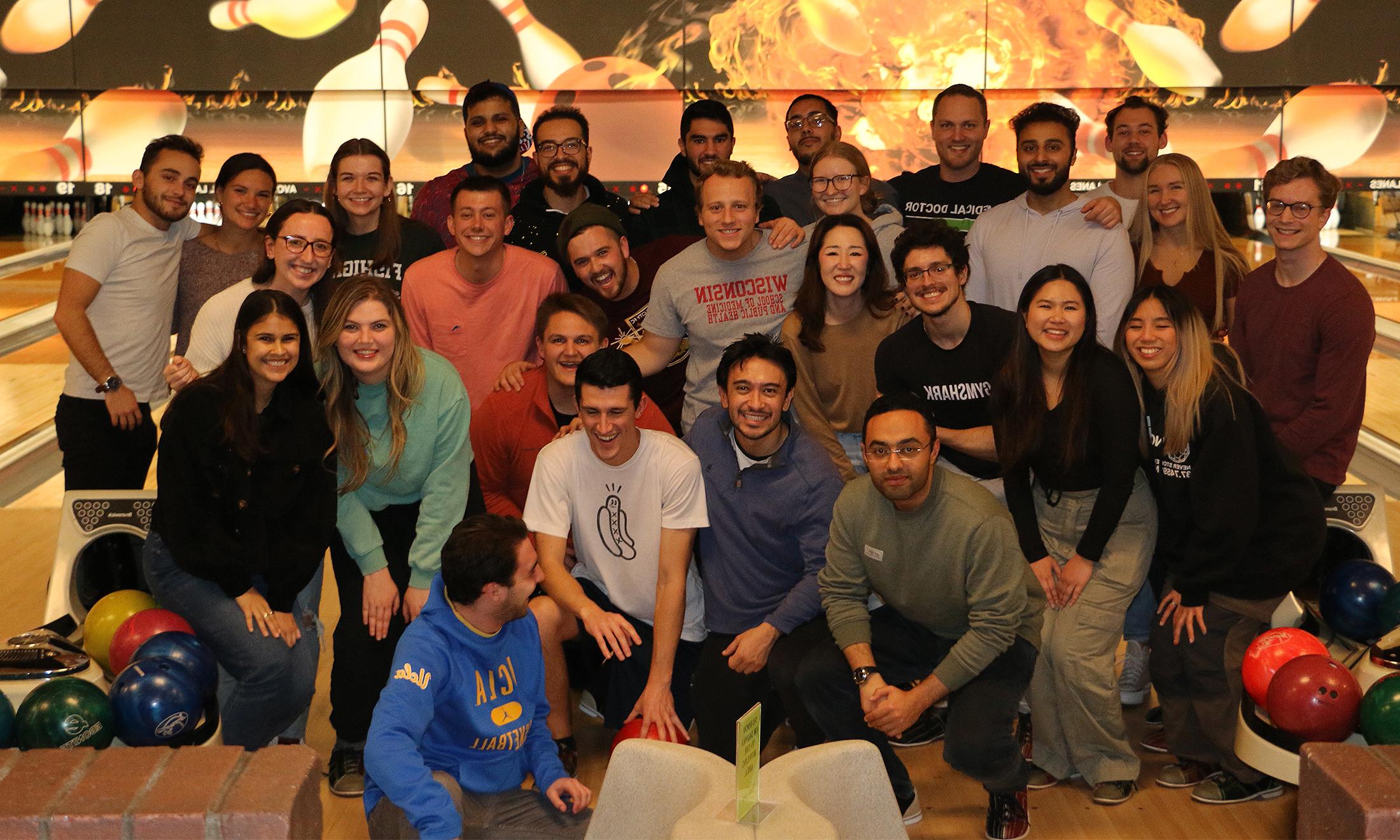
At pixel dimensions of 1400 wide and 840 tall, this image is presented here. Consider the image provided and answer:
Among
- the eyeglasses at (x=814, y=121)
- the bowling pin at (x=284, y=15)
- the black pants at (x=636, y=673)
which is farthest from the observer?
the bowling pin at (x=284, y=15)

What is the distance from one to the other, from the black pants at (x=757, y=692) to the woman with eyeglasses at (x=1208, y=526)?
70cm

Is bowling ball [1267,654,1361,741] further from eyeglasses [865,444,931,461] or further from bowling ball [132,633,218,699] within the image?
bowling ball [132,633,218,699]

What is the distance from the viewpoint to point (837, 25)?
19.8ft

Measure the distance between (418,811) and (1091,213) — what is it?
2.01 meters

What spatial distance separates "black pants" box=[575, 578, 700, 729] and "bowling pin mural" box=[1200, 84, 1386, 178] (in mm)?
4543

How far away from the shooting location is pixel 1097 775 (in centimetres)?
243

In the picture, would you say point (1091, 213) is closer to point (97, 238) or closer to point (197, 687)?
point (197, 687)

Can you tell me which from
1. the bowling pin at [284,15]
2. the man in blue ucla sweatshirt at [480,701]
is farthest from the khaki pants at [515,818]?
the bowling pin at [284,15]

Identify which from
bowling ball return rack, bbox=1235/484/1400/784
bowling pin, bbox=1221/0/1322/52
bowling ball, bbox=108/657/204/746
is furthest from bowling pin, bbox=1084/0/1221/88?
bowling ball, bbox=108/657/204/746

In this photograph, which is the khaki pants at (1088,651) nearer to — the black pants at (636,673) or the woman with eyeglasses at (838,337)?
the woman with eyeglasses at (838,337)

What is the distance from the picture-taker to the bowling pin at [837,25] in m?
6.02

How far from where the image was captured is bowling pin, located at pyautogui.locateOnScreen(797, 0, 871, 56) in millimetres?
6020

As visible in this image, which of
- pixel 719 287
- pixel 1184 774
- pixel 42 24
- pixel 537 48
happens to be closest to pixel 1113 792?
pixel 1184 774

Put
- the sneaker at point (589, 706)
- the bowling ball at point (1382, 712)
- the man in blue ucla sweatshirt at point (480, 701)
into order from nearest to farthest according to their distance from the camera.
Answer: the man in blue ucla sweatshirt at point (480, 701)
the bowling ball at point (1382, 712)
the sneaker at point (589, 706)
